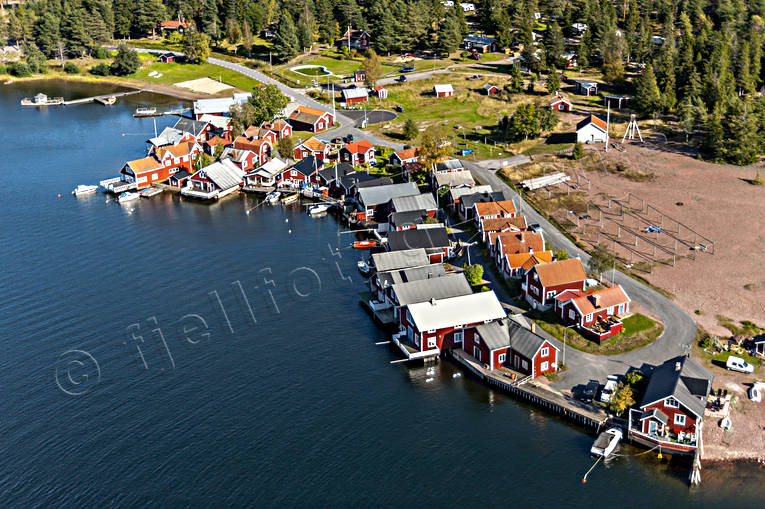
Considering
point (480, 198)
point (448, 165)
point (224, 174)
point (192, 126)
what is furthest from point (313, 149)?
point (480, 198)

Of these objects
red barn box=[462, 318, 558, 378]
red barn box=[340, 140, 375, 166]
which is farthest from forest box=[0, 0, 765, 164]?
red barn box=[462, 318, 558, 378]

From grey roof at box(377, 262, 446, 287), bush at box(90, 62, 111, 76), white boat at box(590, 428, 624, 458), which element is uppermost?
bush at box(90, 62, 111, 76)

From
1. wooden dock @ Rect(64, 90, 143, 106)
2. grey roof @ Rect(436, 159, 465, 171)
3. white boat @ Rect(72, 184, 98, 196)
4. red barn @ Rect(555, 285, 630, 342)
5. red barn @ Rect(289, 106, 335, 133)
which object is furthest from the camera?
wooden dock @ Rect(64, 90, 143, 106)

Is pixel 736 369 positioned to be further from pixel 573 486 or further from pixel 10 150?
pixel 10 150

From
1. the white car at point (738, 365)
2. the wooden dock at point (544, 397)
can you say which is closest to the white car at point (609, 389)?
the wooden dock at point (544, 397)

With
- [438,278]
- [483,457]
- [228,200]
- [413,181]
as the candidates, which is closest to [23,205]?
[228,200]

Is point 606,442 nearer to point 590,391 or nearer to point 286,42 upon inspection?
point 590,391

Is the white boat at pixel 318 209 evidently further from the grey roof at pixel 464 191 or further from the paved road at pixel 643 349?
the paved road at pixel 643 349

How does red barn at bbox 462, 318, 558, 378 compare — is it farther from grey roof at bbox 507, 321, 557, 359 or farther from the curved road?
the curved road
